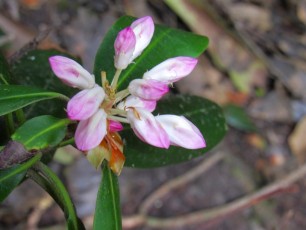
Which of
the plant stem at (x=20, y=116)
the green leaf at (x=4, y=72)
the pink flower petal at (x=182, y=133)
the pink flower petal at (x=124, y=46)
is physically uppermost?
the pink flower petal at (x=124, y=46)

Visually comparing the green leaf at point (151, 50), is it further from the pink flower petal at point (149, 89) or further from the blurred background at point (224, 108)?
the blurred background at point (224, 108)

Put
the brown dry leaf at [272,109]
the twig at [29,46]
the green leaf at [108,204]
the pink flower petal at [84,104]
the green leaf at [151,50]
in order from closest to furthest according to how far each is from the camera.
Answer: the pink flower petal at [84,104] → the green leaf at [108,204] → the green leaf at [151,50] → the twig at [29,46] → the brown dry leaf at [272,109]

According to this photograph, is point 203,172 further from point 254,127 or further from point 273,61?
point 273,61

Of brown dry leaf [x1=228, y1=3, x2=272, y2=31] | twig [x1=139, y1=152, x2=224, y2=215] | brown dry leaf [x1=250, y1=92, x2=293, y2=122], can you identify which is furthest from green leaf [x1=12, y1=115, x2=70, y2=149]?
brown dry leaf [x1=228, y1=3, x2=272, y2=31]

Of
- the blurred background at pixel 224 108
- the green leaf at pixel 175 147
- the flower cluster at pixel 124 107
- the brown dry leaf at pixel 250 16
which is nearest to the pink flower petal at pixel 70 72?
the flower cluster at pixel 124 107

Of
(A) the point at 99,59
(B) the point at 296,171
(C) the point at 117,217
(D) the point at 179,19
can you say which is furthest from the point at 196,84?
(C) the point at 117,217

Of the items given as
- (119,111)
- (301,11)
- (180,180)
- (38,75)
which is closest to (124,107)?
(119,111)
